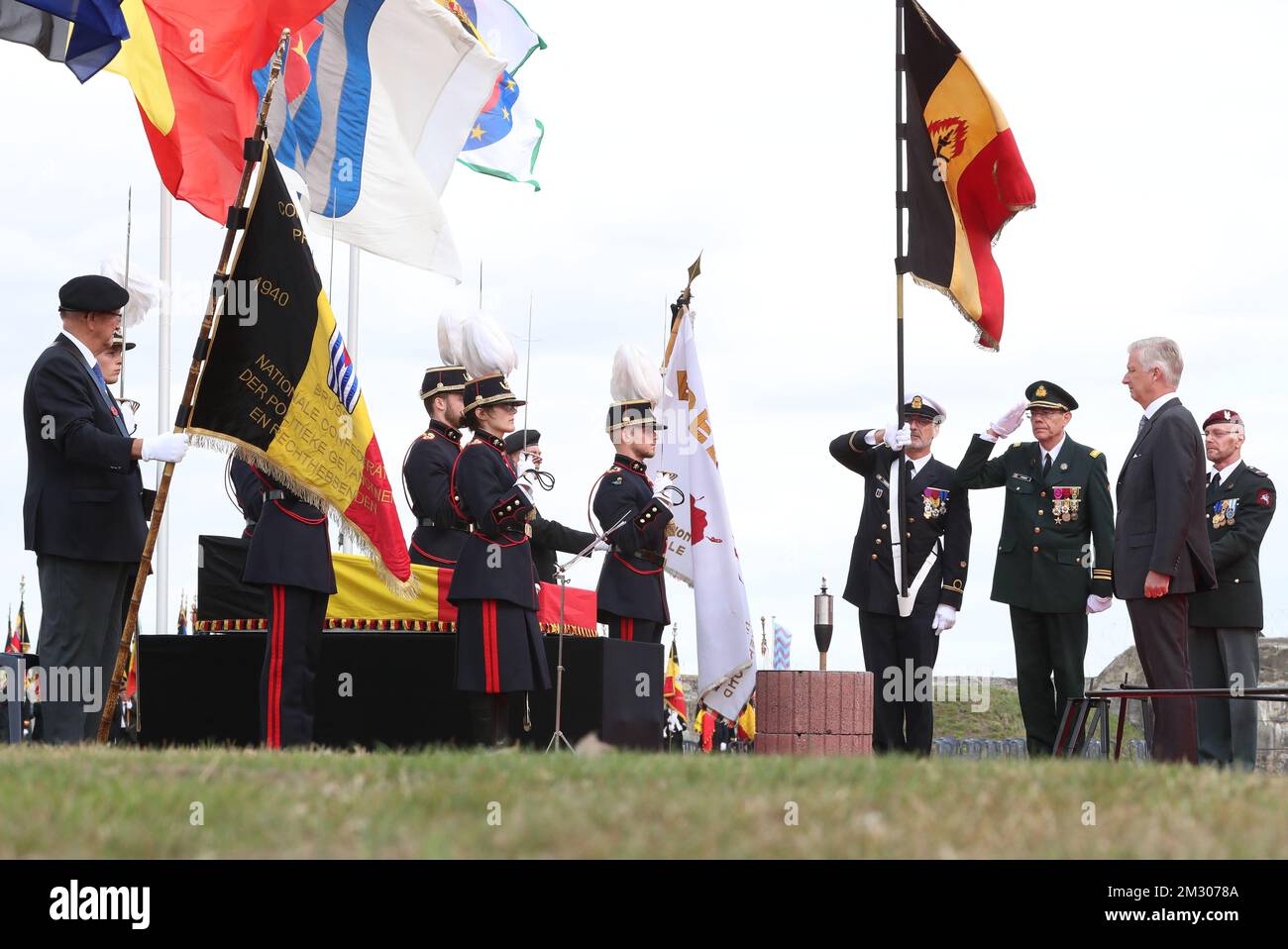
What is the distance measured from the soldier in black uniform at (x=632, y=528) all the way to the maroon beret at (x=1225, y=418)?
3678mm

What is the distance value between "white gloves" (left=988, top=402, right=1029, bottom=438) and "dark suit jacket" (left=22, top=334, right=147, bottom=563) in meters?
5.35

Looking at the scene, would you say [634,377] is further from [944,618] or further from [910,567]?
[944,618]

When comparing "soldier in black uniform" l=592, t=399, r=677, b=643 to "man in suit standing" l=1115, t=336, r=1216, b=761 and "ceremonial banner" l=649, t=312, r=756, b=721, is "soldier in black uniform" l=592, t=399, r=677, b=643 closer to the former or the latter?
"ceremonial banner" l=649, t=312, r=756, b=721

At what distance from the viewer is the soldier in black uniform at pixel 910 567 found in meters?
10.1

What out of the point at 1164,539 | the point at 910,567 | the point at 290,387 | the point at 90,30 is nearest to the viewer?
the point at 290,387

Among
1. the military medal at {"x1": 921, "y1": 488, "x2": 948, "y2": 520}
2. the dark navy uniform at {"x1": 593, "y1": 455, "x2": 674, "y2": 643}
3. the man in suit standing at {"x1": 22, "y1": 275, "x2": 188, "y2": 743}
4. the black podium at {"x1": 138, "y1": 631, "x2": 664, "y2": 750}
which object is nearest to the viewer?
the man in suit standing at {"x1": 22, "y1": 275, "x2": 188, "y2": 743}

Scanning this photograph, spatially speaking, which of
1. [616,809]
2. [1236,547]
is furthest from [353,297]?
[616,809]

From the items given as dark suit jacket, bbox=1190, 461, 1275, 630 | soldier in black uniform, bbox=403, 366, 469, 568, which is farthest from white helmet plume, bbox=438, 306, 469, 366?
dark suit jacket, bbox=1190, 461, 1275, 630

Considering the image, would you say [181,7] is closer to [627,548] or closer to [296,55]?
[296,55]

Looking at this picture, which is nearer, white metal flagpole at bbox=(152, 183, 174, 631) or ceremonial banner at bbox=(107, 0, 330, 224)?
ceremonial banner at bbox=(107, 0, 330, 224)

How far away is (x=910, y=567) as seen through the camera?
10.4 m

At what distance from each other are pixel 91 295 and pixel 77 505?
107 cm

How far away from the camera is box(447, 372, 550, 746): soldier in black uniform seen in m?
8.38
